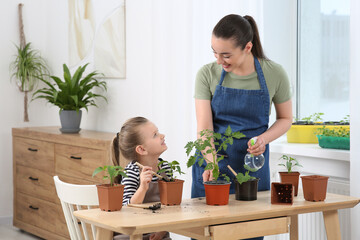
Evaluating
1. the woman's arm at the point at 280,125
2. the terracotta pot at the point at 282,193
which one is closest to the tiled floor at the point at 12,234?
the woman's arm at the point at 280,125

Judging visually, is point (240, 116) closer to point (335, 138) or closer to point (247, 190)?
point (247, 190)

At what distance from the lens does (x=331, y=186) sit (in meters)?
2.88

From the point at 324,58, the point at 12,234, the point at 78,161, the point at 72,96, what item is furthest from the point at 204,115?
the point at 12,234

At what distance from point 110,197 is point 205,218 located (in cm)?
32

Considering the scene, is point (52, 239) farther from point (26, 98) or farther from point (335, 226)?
point (335, 226)

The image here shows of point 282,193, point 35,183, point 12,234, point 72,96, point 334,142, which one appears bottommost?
point 12,234

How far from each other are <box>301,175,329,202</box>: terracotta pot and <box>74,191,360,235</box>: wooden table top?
27 millimetres

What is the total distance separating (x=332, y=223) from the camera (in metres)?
2.23

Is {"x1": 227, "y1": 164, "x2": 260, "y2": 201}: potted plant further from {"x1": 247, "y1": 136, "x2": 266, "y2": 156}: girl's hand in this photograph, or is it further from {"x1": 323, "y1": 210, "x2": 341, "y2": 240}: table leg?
{"x1": 323, "y1": 210, "x2": 341, "y2": 240}: table leg

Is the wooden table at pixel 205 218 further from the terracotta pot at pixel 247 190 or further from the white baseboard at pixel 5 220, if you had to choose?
the white baseboard at pixel 5 220

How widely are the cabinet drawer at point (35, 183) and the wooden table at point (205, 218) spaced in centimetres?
266

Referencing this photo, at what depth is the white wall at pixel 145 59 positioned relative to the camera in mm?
3424

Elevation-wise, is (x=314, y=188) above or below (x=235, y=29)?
below

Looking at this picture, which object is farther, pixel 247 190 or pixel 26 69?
pixel 26 69
